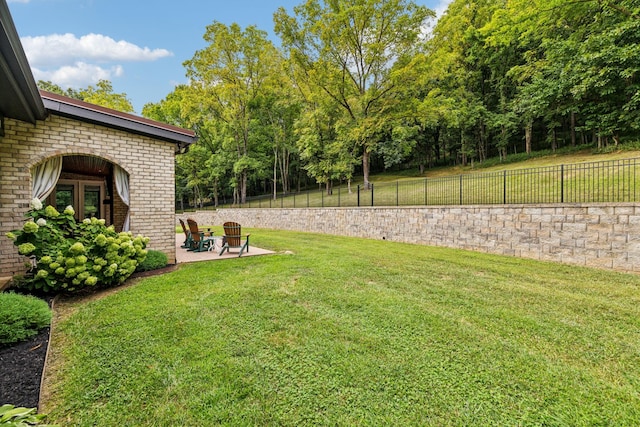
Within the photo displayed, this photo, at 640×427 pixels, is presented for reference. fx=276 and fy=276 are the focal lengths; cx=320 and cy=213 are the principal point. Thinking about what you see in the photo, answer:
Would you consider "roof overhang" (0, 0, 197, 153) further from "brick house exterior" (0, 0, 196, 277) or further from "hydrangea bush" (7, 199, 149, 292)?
"hydrangea bush" (7, 199, 149, 292)

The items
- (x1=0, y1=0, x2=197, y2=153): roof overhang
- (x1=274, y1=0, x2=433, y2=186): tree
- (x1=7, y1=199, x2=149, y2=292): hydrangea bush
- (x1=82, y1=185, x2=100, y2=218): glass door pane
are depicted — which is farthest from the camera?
(x1=274, y1=0, x2=433, y2=186): tree

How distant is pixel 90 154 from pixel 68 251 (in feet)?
7.73

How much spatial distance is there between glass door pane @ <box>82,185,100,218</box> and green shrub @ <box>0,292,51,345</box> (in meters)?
7.80

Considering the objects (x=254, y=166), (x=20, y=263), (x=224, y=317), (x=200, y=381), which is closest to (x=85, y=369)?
(x=200, y=381)

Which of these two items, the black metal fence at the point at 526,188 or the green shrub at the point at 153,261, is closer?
the green shrub at the point at 153,261

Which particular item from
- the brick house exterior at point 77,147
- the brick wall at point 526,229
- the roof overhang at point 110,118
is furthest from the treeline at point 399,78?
the brick house exterior at point 77,147

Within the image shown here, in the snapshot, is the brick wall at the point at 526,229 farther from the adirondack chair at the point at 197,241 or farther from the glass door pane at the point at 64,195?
the glass door pane at the point at 64,195

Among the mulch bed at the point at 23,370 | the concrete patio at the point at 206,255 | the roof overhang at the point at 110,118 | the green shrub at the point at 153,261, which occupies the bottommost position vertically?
the mulch bed at the point at 23,370

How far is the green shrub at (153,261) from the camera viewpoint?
18.4ft

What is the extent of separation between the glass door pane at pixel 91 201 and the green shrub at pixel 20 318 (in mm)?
7799

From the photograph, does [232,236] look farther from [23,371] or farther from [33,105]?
[23,371]

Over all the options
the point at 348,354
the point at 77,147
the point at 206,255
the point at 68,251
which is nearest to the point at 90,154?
the point at 77,147

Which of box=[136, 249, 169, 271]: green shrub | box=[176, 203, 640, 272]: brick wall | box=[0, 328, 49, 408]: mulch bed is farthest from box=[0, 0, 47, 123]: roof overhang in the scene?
box=[176, 203, 640, 272]: brick wall

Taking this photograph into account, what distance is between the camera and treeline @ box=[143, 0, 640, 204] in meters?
16.0
